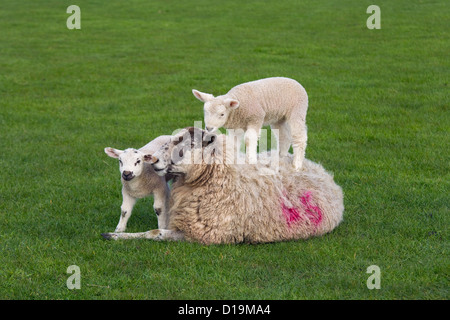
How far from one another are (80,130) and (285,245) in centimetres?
679

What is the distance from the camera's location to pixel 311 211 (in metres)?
6.98

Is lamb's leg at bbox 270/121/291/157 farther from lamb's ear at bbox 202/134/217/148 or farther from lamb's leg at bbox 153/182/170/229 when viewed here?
lamb's leg at bbox 153/182/170/229

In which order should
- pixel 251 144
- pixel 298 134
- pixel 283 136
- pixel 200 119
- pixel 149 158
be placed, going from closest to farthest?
pixel 149 158, pixel 251 144, pixel 298 134, pixel 283 136, pixel 200 119

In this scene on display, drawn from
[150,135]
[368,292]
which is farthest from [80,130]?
[368,292]

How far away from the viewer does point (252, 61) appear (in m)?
17.9

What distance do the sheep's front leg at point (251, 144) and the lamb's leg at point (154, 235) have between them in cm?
109

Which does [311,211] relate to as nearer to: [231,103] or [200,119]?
[231,103]

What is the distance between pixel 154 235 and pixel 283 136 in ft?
6.34

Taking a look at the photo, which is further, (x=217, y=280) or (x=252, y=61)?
(x=252, y=61)

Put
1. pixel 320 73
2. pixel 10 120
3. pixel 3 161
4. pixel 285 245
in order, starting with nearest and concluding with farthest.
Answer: pixel 285 245 → pixel 3 161 → pixel 10 120 → pixel 320 73

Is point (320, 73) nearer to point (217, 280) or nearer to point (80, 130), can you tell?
point (80, 130)

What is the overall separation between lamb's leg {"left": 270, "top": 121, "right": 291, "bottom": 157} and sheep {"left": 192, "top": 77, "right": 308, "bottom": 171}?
0.04 metres

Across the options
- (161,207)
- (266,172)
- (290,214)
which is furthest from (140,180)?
(290,214)

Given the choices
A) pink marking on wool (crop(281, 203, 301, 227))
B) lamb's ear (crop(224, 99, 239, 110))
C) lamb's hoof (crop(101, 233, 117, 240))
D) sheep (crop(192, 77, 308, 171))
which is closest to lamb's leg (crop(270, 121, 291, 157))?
sheep (crop(192, 77, 308, 171))
